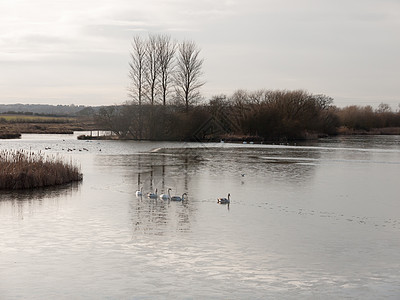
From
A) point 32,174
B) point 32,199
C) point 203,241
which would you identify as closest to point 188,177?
point 32,174

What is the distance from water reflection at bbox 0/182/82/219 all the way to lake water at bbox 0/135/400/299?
0.10 ft

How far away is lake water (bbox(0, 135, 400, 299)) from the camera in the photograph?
7.77 m

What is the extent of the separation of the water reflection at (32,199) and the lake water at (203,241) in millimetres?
31

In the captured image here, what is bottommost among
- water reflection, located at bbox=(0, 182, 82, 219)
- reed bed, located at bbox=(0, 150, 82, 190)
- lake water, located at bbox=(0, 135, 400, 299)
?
lake water, located at bbox=(0, 135, 400, 299)

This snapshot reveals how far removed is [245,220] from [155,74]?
43.3 m

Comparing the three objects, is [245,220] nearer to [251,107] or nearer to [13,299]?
[13,299]

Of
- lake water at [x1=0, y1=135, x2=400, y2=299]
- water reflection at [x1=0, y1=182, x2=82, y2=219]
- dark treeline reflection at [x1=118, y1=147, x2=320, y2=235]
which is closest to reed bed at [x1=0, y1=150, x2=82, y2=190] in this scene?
water reflection at [x1=0, y1=182, x2=82, y2=219]

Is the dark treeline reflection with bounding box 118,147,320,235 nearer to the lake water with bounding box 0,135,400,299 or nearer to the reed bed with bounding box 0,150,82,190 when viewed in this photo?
the lake water with bounding box 0,135,400,299

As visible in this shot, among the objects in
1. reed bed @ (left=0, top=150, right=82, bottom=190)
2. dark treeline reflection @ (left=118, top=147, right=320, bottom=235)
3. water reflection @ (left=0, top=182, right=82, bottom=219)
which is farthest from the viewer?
reed bed @ (left=0, top=150, right=82, bottom=190)

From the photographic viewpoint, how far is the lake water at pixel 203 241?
777cm

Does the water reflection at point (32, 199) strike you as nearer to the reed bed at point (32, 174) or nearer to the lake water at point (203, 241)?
the lake water at point (203, 241)

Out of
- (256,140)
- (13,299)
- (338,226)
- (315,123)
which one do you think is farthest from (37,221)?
(315,123)

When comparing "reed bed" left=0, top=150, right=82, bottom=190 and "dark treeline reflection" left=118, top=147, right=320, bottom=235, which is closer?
"dark treeline reflection" left=118, top=147, right=320, bottom=235

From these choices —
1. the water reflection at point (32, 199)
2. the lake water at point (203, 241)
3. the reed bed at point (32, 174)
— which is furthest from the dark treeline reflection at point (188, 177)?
the reed bed at point (32, 174)
